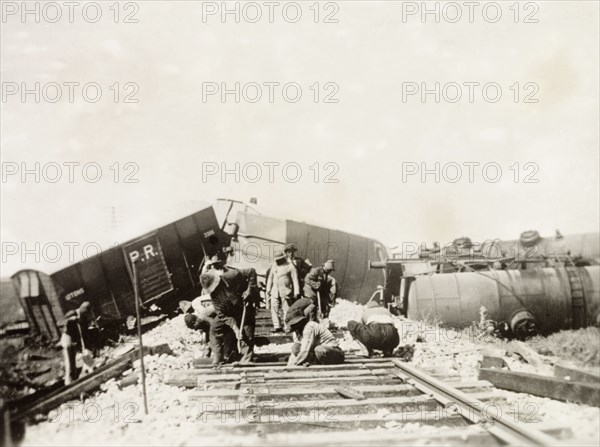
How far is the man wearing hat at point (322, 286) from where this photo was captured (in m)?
9.73

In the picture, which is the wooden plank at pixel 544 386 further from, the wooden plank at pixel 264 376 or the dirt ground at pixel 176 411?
the wooden plank at pixel 264 376

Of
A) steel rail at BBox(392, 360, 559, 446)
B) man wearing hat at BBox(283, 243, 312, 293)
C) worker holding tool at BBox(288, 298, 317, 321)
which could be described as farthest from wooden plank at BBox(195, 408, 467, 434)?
man wearing hat at BBox(283, 243, 312, 293)

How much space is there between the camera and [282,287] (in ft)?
33.5

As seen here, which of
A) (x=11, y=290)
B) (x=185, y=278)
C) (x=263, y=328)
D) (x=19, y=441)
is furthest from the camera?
(x=185, y=278)

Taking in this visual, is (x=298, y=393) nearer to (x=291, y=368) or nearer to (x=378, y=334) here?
(x=291, y=368)

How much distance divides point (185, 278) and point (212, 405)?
9533mm

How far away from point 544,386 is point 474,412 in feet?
4.33

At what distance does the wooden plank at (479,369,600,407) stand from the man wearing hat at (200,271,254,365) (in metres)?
3.57

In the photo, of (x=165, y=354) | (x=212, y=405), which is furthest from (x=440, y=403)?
(x=165, y=354)

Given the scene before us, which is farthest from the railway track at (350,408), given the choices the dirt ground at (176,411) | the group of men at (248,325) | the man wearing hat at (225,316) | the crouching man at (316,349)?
the man wearing hat at (225,316)

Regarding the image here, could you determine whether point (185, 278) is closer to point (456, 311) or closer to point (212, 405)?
point (456, 311)

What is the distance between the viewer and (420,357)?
8102 mm

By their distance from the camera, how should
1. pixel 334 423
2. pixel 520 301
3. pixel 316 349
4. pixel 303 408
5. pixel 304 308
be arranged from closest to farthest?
pixel 334 423, pixel 303 408, pixel 316 349, pixel 304 308, pixel 520 301

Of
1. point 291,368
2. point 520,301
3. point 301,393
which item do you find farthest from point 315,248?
point 301,393
